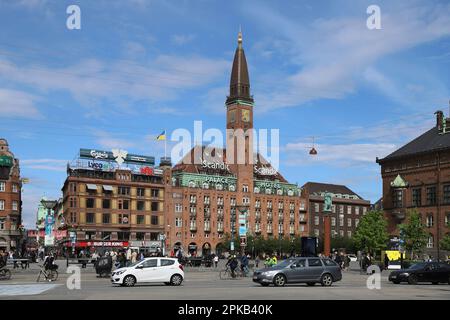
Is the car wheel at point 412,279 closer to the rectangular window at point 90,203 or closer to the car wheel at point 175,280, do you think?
the car wheel at point 175,280

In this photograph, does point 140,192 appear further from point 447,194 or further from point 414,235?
point 414,235

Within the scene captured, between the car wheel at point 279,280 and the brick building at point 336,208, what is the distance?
122 metres

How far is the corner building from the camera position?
132875mm

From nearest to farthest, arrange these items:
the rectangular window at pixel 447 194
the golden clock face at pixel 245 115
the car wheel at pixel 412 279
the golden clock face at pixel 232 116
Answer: the car wheel at pixel 412 279 < the rectangular window at pixel 447 194 < the golden clock face at pixel 245 115 < the golden clock face at pixel 232 116

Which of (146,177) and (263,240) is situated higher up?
(146,177)

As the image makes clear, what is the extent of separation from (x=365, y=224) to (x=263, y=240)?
48965 mm

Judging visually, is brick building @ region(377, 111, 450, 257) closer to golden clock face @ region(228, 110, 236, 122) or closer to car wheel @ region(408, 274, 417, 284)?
car wheel @ region(408, 274, 417, 284)

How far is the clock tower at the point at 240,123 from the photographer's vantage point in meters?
144

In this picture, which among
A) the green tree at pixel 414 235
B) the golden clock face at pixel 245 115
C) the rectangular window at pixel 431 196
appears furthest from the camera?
the golden clock face at pixel 245 115

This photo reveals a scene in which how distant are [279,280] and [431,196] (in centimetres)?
6191

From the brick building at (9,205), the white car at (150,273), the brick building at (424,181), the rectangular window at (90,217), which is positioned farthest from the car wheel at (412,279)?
the rectangular window at (90,217)

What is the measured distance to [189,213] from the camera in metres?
134
